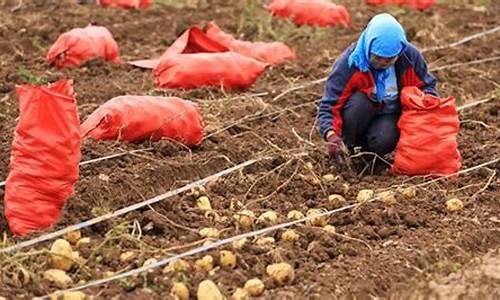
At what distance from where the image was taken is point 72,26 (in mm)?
10031

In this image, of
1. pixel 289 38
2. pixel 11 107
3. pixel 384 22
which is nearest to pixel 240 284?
pixel 384 22

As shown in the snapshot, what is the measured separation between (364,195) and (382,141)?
0.58 metres

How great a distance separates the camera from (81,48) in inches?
337

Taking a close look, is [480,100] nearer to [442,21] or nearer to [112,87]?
[112,87]

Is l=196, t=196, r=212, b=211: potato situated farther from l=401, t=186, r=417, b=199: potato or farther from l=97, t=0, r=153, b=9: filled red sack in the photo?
l=97, t=0, r=153, b=9: filled red sack

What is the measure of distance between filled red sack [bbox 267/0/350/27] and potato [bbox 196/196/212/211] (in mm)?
5213

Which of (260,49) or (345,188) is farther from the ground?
(345,188)

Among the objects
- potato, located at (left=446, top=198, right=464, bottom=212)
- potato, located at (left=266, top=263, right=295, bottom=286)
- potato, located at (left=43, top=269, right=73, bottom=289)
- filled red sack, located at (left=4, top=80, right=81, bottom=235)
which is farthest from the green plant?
potato, located at (left=266, top=263, right=295, bottom=286)

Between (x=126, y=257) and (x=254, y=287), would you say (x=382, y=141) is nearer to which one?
(x=254, y=287)

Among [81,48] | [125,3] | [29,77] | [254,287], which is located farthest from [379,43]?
[125,3]

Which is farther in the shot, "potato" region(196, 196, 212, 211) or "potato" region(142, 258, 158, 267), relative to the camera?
"potato" region(196, 196, 212, 211)

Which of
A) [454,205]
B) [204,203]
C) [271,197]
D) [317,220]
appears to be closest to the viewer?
[317,220]

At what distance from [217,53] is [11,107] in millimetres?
1617

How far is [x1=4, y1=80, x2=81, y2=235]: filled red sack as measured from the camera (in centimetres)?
497
